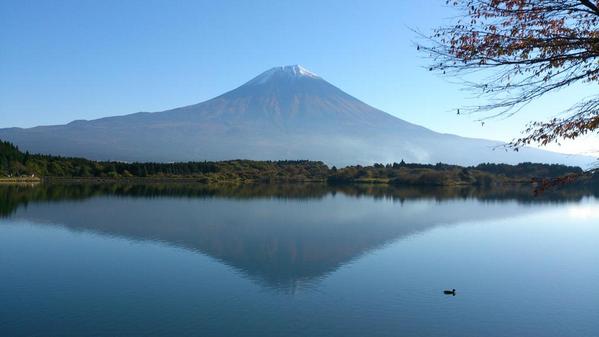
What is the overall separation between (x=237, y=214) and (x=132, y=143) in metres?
114

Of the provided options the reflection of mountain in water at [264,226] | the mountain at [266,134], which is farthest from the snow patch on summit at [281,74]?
the reflection of mountain in water at [264,226]

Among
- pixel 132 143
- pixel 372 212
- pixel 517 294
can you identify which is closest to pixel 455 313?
pixel 517 294

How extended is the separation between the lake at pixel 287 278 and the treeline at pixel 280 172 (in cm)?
4318

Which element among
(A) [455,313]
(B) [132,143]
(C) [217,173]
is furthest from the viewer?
(B) [132,143]

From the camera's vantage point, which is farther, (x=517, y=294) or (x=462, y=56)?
(x=517, y=294)

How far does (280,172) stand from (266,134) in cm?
5508

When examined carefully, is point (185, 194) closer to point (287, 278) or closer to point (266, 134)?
point (287, 278)

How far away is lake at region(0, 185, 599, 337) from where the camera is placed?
7.68 m

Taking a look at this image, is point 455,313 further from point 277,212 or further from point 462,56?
point 277,212

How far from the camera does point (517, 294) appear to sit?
984 cm

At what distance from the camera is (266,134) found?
419 feet

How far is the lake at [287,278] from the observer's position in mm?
7676

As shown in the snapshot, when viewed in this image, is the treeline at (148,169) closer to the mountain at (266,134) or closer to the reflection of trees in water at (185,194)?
the reflection of trees in water at (185,194)

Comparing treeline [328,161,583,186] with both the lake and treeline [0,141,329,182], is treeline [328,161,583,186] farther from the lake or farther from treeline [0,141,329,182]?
the lake
